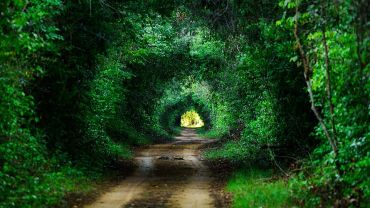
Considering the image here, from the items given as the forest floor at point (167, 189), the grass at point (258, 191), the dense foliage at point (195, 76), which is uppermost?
the dense foliage at point (195, 76)

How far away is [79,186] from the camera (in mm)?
14719

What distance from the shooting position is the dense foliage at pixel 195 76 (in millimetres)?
9609

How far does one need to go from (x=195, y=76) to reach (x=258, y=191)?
831 inches

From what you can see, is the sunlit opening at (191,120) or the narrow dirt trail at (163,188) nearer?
the narrow dirt trail at (163,188)

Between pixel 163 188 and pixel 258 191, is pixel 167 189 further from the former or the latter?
pixel 258 191

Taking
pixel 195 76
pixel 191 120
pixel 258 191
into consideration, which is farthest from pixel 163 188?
pixel 191 120

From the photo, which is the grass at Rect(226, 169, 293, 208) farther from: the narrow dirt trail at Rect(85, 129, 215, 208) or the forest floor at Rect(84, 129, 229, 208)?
the narrow dirt trail at Rect(85, 129, 215, 208)

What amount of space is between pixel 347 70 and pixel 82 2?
10460 millimetres

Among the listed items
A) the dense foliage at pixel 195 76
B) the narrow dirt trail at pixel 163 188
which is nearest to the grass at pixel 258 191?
the dense foliage at pixel 195 76

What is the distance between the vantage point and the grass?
11.4 m

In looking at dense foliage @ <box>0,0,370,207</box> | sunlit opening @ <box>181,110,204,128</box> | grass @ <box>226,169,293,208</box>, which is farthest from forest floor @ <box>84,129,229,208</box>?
sunlit opening @ <box>181,110,204,128</box>

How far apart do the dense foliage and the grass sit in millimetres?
320

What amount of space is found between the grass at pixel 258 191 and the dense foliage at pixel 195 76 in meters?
0.32

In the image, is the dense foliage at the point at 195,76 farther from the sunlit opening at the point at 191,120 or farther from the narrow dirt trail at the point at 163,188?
the sunlit opening at the point at 191,120
